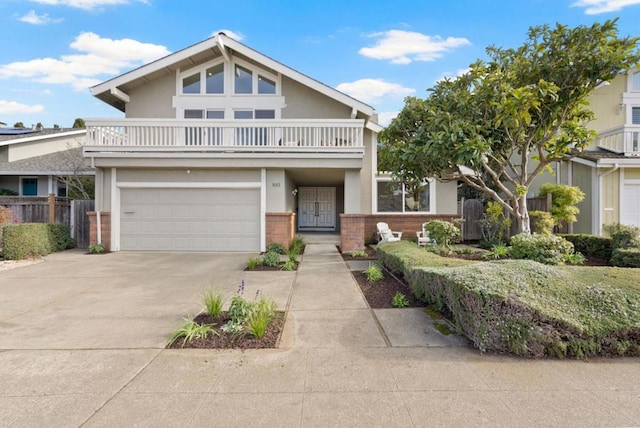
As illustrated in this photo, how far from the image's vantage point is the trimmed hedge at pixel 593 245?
851 centimetres

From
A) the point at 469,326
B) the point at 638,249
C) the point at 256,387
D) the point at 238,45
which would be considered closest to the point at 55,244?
the point at 238,45

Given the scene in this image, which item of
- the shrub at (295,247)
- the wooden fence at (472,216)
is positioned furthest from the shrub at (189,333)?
the wooden fence at (472,216)

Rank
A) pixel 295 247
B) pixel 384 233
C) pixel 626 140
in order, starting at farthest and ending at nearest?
pixel 626 140 < pixel 384 233 < pixel 295 247

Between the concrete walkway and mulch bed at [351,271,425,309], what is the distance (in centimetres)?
126

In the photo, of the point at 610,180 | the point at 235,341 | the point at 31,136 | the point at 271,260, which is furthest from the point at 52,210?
the point at 610,180

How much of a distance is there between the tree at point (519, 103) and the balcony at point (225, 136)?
2.77 m

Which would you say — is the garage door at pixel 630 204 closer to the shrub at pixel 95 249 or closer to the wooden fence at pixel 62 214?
the shrub at pixel 95 249

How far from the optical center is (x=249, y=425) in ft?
8.18

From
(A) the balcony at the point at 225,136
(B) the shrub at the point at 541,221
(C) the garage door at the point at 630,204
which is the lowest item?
(B) the shrub at the point at 541,221

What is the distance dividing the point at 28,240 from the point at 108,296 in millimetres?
6276

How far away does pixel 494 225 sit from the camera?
1234 centimetres

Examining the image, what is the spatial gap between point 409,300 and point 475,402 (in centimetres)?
291

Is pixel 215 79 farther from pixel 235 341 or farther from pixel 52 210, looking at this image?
pixel 235 341

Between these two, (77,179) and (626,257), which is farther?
(77,179)
